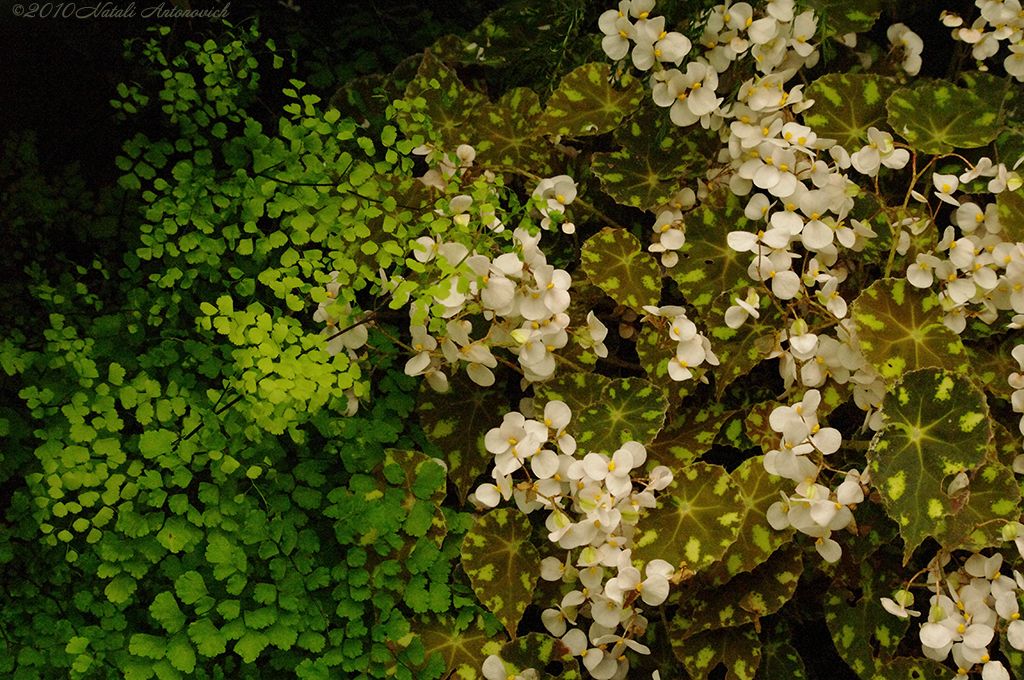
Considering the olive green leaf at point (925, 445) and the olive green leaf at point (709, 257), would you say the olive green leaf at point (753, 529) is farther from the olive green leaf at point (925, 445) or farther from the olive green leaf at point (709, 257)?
the olive green leaf at point (709, 257)

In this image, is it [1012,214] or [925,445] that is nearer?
[925,445]

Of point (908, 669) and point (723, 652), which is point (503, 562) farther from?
point (908, 669)

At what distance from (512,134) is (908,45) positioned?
724 millimetres

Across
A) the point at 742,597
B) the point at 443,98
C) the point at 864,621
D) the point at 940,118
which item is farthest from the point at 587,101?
the point at 864,621

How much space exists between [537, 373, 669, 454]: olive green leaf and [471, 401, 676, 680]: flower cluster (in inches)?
1.2

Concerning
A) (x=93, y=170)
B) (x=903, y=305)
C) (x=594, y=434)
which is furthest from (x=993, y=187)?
(x=93, y=170)

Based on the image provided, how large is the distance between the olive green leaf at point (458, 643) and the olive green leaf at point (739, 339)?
54 cm

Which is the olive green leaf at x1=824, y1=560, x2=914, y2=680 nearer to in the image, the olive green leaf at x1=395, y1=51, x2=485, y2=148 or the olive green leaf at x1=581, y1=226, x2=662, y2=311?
the olive green leaf at x1=581, y1=226, x2=662, y2=311

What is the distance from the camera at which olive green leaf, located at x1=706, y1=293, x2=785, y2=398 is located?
1170 millimetres

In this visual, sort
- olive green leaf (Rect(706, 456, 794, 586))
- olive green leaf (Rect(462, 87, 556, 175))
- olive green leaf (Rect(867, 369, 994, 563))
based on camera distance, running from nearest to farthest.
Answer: olive green leaf (Rect(867, 369, 994, 563)), olive green leaf (Rect(706, 456, 794, 586)), olive green leaf (Rect(462, 87, 556, 175))

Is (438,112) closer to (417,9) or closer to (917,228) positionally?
(417,9)

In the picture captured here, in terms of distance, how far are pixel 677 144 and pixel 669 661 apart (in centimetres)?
86

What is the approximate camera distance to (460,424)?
1284 mm

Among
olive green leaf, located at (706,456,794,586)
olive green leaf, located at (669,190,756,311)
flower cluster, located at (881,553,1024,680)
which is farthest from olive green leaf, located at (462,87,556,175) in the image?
flower cluster, located at (881,553,1024,680)
